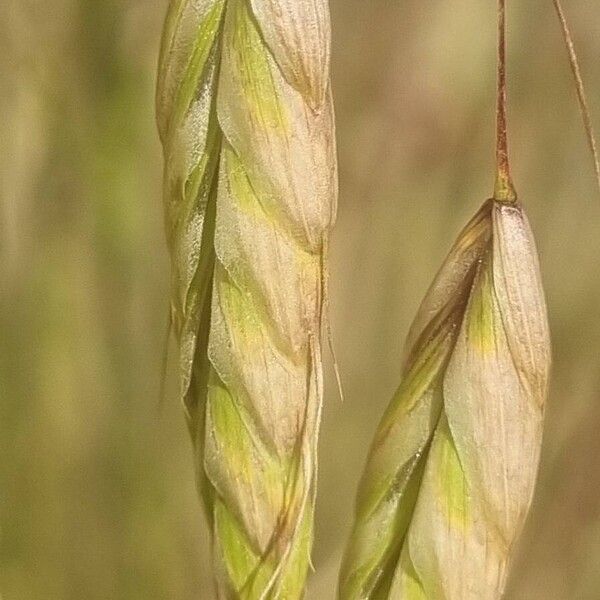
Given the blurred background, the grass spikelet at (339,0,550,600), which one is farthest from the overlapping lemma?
the blurred background

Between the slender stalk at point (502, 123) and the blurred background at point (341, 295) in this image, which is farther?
the blurred background at point (341, 295)

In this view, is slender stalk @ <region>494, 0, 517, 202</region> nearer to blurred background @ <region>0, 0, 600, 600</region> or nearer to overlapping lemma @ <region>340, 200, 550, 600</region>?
overlapping lemma @ <region>340, 200, 550, 600</region>

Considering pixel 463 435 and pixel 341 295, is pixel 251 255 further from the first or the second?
pixel 341 295

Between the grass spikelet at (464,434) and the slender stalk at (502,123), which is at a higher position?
the slender stalk at (502,123)

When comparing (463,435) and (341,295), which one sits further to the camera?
(341,295)

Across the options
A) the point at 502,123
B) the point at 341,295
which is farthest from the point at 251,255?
the point at 341,295

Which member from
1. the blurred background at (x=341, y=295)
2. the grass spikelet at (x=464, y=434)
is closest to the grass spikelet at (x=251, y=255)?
the grass spikelet at (x=464, y=434)

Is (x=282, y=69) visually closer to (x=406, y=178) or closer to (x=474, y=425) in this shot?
(x=474, y=425)

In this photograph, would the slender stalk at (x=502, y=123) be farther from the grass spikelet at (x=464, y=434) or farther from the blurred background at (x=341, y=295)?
the blurred background at (x=341, y=295)
